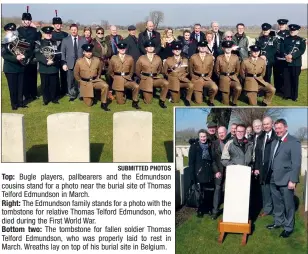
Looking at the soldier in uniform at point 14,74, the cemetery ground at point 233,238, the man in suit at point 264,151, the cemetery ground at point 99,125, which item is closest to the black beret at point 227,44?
the cemetery ground at point 99,125

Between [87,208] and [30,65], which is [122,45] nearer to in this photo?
[30,65]

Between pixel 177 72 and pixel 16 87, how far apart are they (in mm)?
1855

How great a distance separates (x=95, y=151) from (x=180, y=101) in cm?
111

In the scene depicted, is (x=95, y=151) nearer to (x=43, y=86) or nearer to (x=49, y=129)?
(x=49, y=129)

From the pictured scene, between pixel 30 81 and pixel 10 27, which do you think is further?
pixel 30 81

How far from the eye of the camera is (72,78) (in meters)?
5.57

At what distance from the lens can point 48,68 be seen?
220 inches

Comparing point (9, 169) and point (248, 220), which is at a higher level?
point (9, 169)

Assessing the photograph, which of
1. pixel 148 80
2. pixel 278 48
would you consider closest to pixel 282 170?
pixel 278 48

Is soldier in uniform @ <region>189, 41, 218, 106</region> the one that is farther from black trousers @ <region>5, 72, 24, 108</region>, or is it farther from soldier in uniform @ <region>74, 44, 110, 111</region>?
black trousers @ <region>5, 72, 24, 108</region>

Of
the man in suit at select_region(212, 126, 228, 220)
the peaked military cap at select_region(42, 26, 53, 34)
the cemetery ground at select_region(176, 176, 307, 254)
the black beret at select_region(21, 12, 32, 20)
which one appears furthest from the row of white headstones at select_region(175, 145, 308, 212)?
the black beret at select_region(21, 12, 32, 20)

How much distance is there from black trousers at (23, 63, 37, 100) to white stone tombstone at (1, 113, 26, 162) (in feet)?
1.38

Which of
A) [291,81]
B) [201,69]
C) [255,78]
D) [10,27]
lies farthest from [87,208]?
[291,81]

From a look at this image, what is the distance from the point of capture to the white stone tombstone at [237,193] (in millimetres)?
5247
